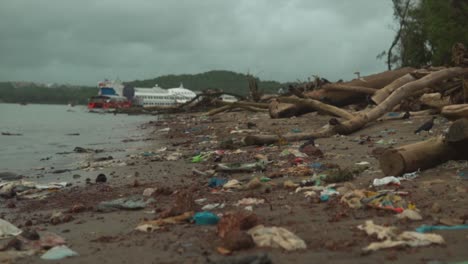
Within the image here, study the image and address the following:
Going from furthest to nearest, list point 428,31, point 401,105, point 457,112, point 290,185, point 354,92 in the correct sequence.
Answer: point 428,31
point 354,92
point 401,105
point 457,112
point 290,185

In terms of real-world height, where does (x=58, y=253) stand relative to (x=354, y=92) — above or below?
below

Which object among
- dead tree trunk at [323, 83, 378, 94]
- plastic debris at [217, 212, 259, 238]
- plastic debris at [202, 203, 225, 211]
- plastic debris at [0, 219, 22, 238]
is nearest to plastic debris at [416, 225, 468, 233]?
plastic debris at [217, 212, 259, 238]

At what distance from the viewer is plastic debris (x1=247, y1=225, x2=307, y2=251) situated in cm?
300

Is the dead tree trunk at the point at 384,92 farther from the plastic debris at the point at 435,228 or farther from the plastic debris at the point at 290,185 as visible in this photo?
the plastic debris at the point at 435,228

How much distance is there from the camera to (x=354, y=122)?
356 inches

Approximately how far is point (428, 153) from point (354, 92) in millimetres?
8439

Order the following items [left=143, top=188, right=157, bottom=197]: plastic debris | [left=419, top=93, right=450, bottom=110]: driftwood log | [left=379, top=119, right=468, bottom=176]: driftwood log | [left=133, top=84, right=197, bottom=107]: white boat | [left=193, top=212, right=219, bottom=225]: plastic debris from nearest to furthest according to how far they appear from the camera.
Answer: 1. [left=193, top=212, right=219, bottom=225]: plastic debris
2. [left=379, top=119, right=468, bottom=176]: driftwood log
3. [left=143, top=188, right=157, bottom=197]: plastic debris
4. [left=419, top=93, right=450, bottom=110]: driftwood log
5. [left=133, top=84, right=197, bottom=107]: white boat

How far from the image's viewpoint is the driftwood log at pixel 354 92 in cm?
1320

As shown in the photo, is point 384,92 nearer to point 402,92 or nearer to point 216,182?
point 402,92

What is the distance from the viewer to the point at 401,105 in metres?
11.8

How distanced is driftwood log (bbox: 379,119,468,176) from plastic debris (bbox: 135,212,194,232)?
6.89ft

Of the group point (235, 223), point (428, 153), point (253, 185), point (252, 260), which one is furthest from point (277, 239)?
point (428, 153)

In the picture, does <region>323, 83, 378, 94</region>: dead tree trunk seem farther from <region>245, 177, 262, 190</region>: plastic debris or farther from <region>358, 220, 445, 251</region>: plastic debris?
<region>358, 220, 445, 251</region>: plastic debris

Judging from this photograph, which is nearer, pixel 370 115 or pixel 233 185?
pixel 233 185
